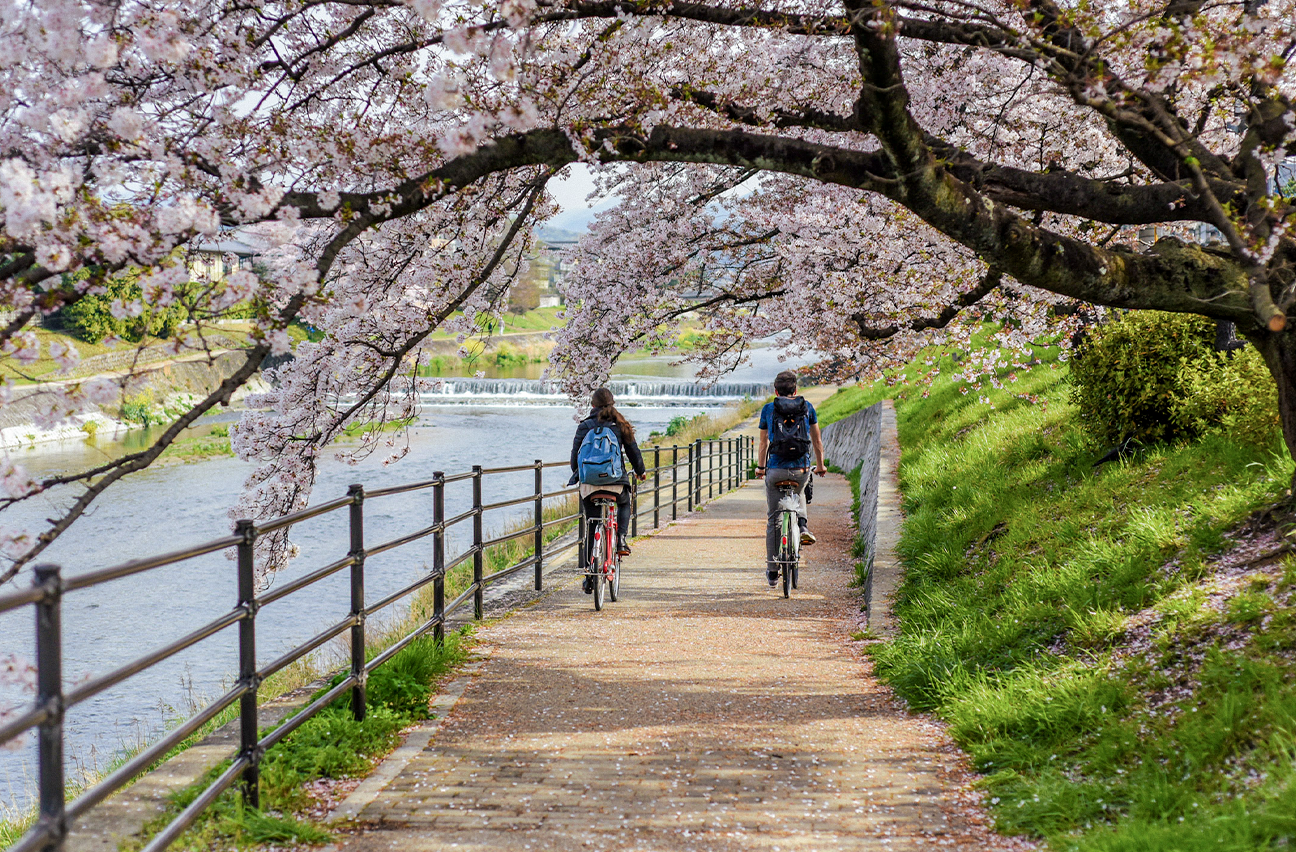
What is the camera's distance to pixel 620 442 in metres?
8.08

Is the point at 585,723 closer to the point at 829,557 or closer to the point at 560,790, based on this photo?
the point at 560,790

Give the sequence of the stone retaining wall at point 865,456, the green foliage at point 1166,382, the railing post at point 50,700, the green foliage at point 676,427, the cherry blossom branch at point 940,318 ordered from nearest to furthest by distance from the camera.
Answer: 1. the railing post at point 50,700
2. the green foliage at point 1166,382
3. the cherry blossom branch at point 940,318
4. the stone retaining wall at point 865,456
5. the green foliage at point 676,427

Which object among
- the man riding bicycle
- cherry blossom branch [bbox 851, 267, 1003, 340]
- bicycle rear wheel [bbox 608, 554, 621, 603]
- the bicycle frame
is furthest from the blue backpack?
cherry blossom branch [bbox 851, 267, 1003, 340]

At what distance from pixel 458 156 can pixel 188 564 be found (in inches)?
616

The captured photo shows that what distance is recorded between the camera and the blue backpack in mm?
7941

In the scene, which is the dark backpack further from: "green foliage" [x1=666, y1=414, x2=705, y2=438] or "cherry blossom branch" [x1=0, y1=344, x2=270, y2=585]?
"green foliage" [x1=666, y1=414, x2=705, y2=438]

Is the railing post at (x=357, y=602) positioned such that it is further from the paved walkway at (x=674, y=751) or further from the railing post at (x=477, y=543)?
the railing post at (x=477, y=543)

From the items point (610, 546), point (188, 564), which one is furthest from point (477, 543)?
point (188, 564)

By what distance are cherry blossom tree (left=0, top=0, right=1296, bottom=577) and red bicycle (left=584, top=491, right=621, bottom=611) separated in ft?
5.99

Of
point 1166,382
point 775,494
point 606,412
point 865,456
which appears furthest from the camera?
point 865,456

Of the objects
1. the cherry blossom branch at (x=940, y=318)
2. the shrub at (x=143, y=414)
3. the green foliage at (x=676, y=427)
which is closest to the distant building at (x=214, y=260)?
the cherry blossom branch at (x=940, y=318)

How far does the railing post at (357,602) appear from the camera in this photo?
451 centimetres

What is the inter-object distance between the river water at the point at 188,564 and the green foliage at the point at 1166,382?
6597 millimetres

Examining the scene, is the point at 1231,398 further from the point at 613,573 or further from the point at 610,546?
the point at 613,573
